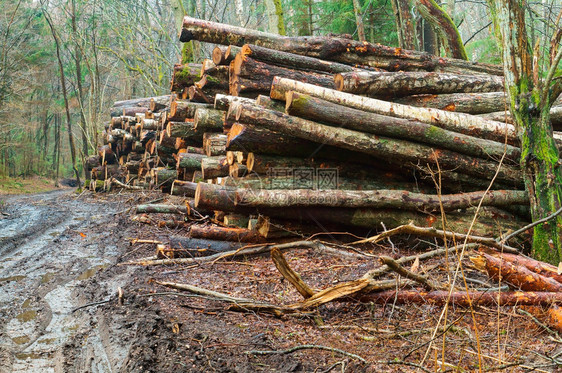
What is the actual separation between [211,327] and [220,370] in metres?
0.74

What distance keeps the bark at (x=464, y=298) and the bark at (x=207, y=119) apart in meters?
5.40

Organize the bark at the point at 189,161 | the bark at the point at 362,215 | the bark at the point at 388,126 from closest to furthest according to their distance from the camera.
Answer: the bark at the point at 388,126 → the bark at the point at 362,215 → the bark at the point at 189,161

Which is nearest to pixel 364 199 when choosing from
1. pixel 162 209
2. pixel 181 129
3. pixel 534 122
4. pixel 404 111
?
pixel 404 111

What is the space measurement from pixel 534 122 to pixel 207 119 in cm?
559

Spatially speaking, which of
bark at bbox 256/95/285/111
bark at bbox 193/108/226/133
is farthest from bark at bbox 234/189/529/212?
bark at bbox 193/108/226/133

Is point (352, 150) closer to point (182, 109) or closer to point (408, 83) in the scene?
point (408, 83)

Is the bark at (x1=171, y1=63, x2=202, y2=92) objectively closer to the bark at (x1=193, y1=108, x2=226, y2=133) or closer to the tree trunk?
the bark at (x1=193, y1=108, x2=226, y2=133)

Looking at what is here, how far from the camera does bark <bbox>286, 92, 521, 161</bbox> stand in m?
5.19

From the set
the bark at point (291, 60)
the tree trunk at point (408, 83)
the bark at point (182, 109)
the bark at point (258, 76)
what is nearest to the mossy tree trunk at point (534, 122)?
the tree trunk at point (408, 83)

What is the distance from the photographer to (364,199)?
532 centimetres

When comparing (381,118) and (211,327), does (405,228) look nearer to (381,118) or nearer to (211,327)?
(211,327)

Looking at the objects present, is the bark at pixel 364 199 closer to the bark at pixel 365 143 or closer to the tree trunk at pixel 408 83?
the bark at pixel 365 143

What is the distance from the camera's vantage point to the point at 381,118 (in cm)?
534

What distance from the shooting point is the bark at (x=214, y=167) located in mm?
7074
